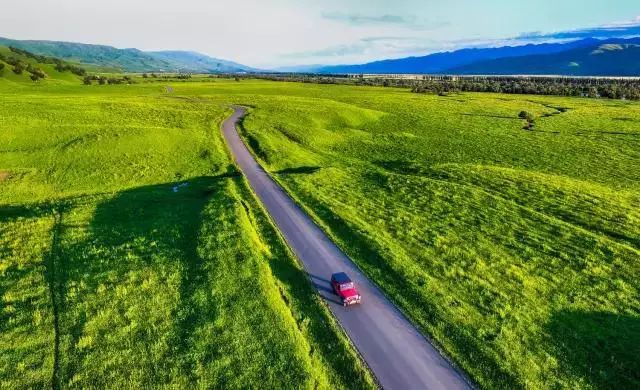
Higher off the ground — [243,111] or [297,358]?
[243,111]

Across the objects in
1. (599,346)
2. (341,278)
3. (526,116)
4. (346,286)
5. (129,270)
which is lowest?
(599,346)

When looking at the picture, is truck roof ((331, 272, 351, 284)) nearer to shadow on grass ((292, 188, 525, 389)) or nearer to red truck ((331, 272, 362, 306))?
red truck ((331, 272, 362, 306))

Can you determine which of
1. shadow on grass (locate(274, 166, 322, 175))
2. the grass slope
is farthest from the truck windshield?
shadow on grass (locate(274, 166, 322, 175))

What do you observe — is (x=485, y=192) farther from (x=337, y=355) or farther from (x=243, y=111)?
(x=243, y=111)

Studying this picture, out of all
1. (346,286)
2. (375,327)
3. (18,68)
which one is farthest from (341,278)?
(18,68)

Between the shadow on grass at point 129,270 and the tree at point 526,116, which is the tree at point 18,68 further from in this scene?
the tree at point 526,116

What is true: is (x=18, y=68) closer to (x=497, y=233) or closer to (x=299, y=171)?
(x=299, y=171)

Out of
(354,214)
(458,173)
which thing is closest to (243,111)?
(458,173)
